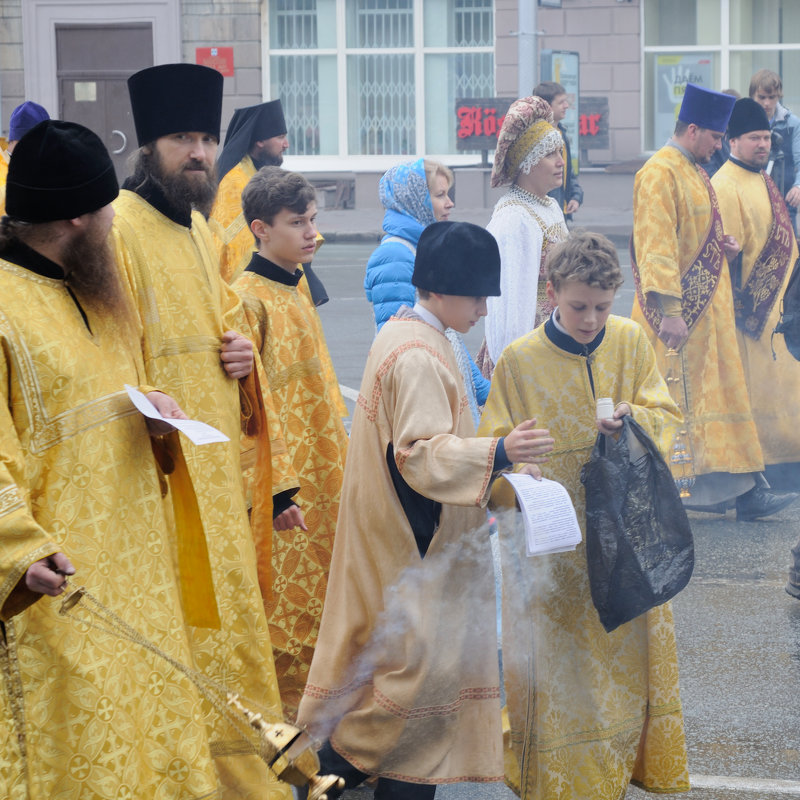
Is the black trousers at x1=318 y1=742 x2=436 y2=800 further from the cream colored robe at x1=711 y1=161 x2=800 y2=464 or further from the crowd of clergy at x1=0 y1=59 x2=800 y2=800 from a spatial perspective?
the cream colored robe at x1=711 y1=161 x2=800 y2=464

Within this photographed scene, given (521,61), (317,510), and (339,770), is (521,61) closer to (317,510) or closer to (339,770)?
(317,510)

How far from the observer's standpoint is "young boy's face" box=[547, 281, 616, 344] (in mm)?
3891

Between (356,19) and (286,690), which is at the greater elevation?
(356,19)

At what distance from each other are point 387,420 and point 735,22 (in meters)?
20.0

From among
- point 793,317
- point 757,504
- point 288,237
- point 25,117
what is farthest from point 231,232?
point 757,504

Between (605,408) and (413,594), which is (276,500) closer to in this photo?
(413,594)

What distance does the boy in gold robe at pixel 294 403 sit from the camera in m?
4.59

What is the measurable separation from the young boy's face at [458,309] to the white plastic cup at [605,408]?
15.9 inches

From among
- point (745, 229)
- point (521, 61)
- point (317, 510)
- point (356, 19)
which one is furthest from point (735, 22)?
point (317, 510)

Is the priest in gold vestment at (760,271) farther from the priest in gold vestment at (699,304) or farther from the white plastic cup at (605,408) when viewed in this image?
the white plastic cup at (605,408)

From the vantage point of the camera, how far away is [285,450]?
4.24 metres

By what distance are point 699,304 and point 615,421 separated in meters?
3.41

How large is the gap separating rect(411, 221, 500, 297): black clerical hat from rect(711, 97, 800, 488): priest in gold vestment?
12.7 feet

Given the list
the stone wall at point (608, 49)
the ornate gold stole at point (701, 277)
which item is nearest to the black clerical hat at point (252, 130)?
the ornate gold stole at point (701, 277)
